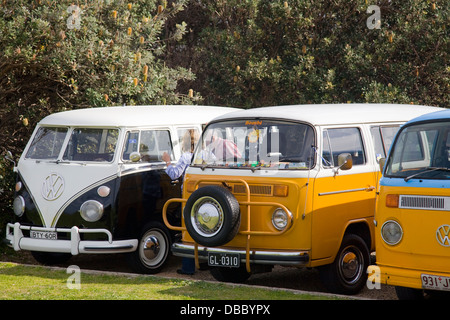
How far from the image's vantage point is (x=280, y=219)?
340 inches

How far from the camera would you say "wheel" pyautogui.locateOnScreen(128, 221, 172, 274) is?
34.4 feet

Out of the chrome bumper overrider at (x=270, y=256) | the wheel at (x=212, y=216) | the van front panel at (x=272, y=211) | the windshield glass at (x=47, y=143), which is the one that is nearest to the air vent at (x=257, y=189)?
the van front panel at (x=272, y=211)

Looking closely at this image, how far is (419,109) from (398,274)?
149 inches

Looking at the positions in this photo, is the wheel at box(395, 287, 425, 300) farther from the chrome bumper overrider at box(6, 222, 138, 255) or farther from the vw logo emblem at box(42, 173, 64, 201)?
the vw logo emblem at box(42, 173, 64, 201)

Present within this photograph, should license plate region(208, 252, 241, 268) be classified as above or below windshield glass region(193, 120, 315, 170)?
below

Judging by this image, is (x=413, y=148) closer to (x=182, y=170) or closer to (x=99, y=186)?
(x=182, y=170)

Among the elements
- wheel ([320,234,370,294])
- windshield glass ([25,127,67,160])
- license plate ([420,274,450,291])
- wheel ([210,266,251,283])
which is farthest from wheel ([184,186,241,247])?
windshield glass ([25,127,67,160])

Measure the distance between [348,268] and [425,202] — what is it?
1997 mm

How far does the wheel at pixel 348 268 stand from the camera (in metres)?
8.98

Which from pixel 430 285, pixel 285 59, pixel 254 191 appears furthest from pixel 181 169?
pixel 285 59

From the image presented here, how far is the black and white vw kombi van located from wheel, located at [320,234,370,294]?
2776 millimetres

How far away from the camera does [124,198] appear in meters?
10.3

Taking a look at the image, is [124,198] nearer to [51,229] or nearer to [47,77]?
[51,229]
